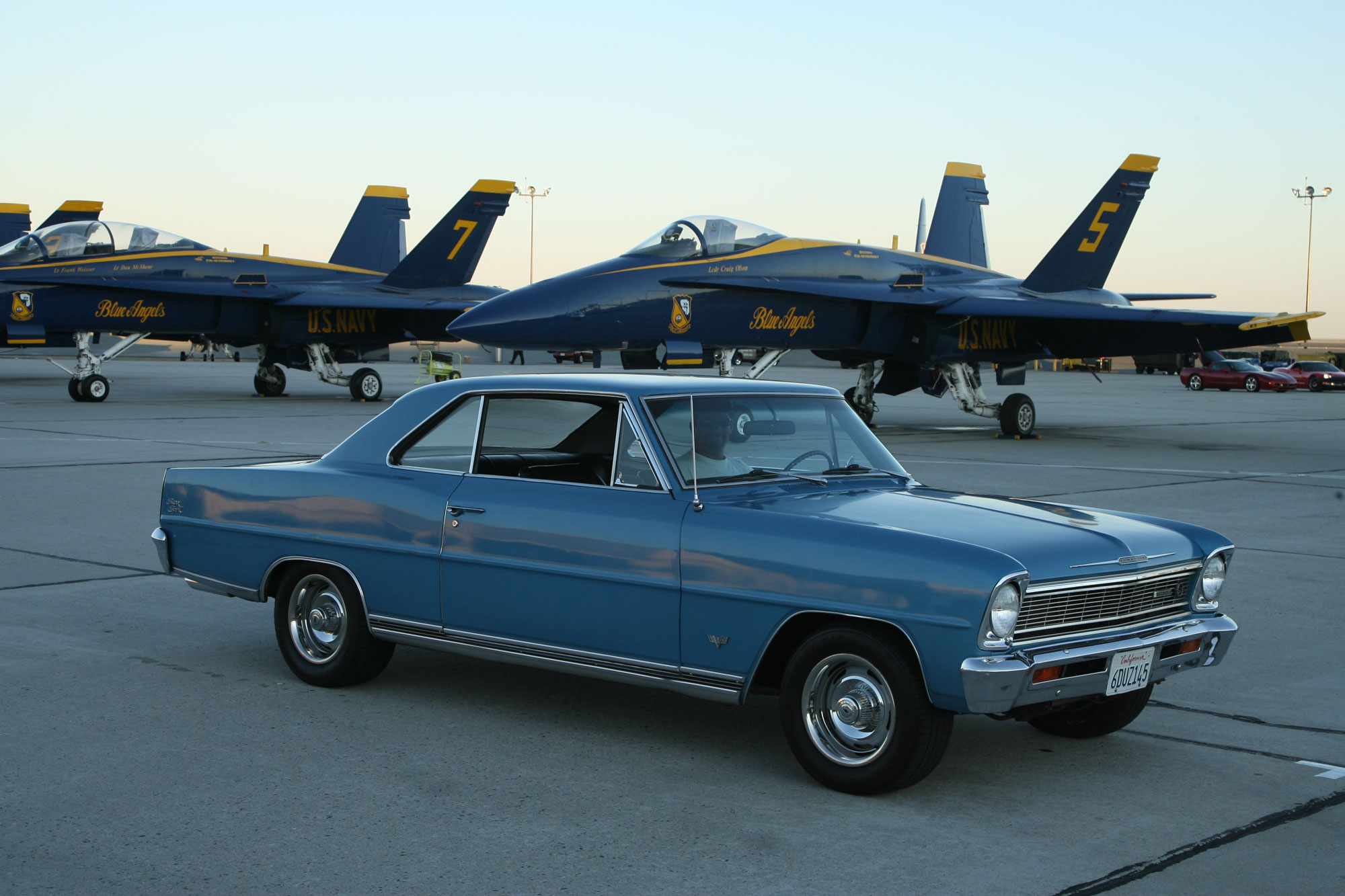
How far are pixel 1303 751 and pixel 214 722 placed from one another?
422 cm

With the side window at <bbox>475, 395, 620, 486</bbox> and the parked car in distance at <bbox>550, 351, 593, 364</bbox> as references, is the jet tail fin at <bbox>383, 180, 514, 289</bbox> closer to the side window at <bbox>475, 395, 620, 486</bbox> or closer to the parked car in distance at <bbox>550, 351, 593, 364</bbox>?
the side window at <bbox>475, 395, 620, 486</bbox>

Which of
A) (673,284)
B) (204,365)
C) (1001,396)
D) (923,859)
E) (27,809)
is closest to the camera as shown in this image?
(923,859)

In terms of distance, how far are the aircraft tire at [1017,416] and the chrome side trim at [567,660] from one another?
16832 mm

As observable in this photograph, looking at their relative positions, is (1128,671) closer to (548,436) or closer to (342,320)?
(548,436)

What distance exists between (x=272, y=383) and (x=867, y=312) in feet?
47.7

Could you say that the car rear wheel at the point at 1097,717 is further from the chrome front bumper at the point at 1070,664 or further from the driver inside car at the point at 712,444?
the driver inside car at the point at 712,444

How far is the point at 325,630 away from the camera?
584cm

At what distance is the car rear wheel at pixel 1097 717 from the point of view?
5113mm

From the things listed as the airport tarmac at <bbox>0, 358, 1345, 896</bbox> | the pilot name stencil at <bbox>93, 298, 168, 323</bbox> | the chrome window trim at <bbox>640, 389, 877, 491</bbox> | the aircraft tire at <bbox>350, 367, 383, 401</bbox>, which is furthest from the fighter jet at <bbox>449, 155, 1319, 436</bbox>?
the chrome window trim at <bbox>640, 389, 877, 491</bbox>

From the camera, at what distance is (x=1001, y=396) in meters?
40.5

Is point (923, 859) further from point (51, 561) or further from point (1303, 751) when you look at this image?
point (51, 561)

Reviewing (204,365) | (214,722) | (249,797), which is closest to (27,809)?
(249,797)

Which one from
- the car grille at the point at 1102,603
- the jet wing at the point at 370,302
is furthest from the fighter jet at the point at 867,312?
the car grille at the point at 1102,603

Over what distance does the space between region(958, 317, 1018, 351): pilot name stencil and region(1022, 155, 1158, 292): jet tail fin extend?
1138mm
